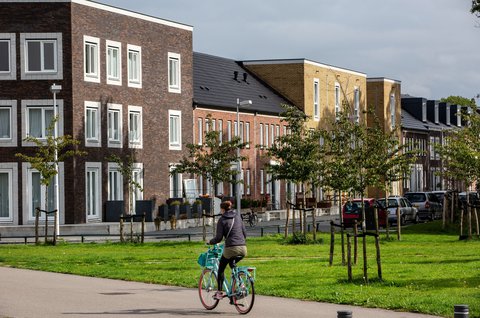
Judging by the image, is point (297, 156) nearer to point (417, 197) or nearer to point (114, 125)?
point (114, 125)

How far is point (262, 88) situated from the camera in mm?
92875

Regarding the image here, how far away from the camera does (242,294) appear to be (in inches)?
805

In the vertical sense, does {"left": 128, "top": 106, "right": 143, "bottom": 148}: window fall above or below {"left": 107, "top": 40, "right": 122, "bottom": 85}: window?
below

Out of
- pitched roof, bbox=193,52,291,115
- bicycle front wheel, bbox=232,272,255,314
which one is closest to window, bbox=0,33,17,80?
pitched roof, bbox=193,52,291,115

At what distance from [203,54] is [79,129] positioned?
84.5 feet

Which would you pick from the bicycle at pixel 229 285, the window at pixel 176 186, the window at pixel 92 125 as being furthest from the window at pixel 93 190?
the bicycle at pixel 229 285

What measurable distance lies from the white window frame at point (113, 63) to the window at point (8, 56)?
16.8ft

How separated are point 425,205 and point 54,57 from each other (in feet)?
74.0

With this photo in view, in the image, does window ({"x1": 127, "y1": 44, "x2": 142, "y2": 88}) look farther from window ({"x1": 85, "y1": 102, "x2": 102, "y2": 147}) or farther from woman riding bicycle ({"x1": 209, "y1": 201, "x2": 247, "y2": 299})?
woman riding bicycle ({"x1": 209, "y1": 201, "x2": 247, "y2": 299})

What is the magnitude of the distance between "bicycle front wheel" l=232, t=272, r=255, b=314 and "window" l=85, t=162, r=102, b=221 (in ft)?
141

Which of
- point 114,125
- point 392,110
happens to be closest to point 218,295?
point 114,125

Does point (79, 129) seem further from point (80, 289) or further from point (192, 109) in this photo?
point (80, 289)

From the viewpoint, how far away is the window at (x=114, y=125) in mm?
65812

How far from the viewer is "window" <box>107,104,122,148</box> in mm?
65812
